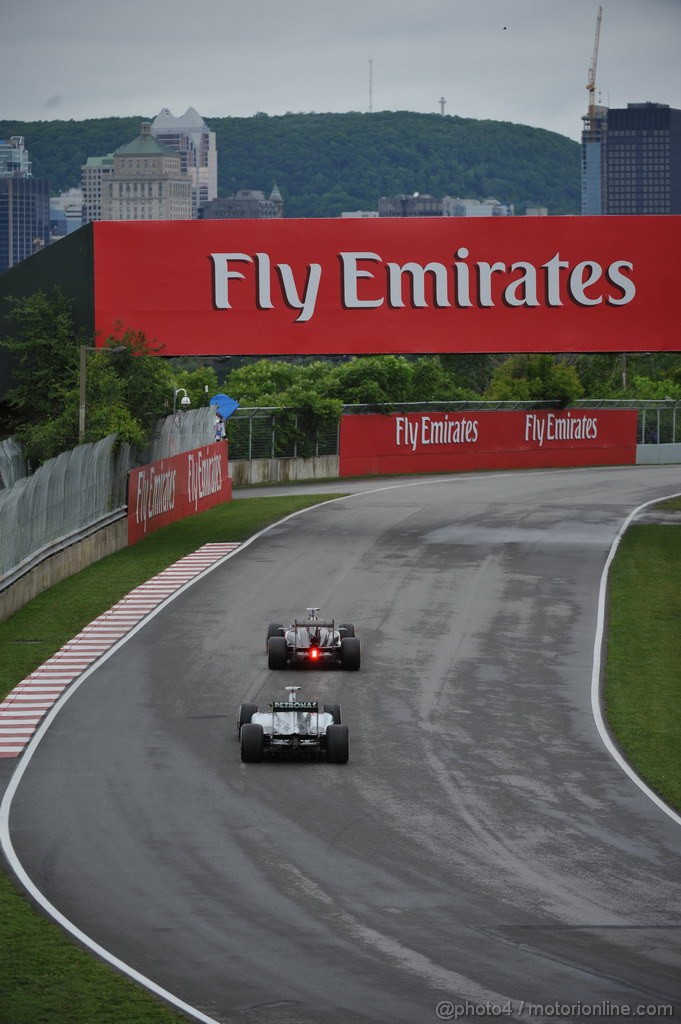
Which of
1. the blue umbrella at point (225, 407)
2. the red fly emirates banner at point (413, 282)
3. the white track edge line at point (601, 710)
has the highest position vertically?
the red fly emirates banner at point (413, 282)

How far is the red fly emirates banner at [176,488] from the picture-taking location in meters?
54.3

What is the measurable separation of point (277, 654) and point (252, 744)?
24.1ft

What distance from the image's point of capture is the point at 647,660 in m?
36.9

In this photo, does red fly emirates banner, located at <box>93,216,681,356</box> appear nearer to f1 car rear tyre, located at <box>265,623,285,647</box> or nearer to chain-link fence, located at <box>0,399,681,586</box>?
chain-link fence, located at <box>0,399,681,586</box>

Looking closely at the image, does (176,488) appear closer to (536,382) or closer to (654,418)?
(536,382)

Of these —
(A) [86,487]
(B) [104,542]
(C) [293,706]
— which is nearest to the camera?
(C) [293,706]

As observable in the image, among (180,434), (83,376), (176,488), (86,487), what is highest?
(83,376)

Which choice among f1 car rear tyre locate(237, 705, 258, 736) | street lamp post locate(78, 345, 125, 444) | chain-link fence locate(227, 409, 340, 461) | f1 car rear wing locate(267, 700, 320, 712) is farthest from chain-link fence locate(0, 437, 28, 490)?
chain-link fence locate(227, 409, 340, 461)

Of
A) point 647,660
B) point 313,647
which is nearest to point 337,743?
point 313,647

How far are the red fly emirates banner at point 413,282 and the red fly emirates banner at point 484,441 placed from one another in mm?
31796

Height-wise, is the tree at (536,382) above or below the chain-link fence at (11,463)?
above

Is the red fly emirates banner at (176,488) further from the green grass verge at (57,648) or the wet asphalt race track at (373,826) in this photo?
the wet asphalt race track at (373,826)

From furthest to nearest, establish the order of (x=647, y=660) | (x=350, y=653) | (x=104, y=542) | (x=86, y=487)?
(x=104, y=542)
(x=86, y=487)
(x=647, y=660)
(x=350, y=653)

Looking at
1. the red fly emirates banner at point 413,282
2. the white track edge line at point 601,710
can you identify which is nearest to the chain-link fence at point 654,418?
the white track edge line at point 601,710
